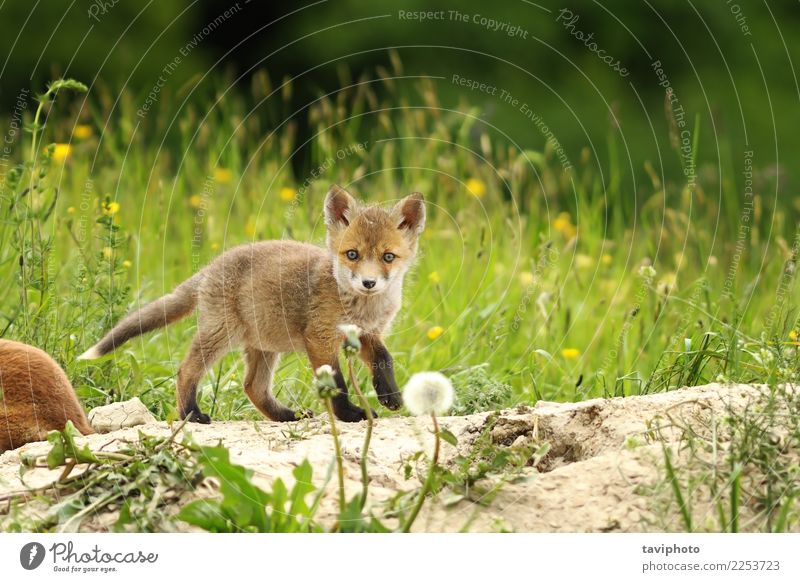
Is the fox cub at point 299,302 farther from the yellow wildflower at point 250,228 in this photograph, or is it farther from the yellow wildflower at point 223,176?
the yellow wildflower at point 223,176

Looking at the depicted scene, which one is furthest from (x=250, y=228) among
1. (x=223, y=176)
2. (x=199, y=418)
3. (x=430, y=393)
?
(x=430, y=393)

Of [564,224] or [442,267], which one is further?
[564,224]

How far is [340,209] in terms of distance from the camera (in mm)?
5117

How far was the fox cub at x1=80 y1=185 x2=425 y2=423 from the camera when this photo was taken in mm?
5047

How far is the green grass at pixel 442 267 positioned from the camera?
5.22 m

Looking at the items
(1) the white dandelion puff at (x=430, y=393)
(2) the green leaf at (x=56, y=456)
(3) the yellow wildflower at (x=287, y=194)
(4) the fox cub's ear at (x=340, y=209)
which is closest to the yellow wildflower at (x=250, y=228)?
(3) the yellow wildflower at (x=287, y=194)

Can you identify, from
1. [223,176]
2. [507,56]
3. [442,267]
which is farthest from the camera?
[507,56]

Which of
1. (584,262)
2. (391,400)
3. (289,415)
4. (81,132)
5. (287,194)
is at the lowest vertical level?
(289,415)

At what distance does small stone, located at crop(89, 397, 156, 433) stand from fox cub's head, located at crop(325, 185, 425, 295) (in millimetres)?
1080

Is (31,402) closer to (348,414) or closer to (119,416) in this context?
(119,416)

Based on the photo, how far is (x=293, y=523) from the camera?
332 centimetres

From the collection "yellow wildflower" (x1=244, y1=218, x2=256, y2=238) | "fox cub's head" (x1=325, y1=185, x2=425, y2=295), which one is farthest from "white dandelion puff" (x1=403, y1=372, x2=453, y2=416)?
"yellow wildflower" (x1=244, y1=218, x2=256, y2=238)

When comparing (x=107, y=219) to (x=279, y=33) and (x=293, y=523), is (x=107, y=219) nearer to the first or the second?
(x=293, y=523)

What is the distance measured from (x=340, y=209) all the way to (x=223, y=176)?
3315 millimetres
